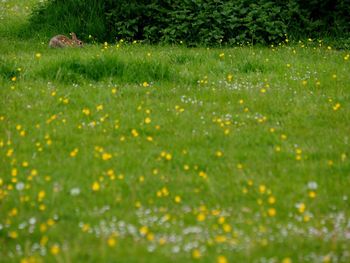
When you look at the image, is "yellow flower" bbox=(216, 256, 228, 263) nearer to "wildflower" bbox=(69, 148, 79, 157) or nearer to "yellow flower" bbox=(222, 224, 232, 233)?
"yellow flower" bbox=(222, 224, 232, 233)

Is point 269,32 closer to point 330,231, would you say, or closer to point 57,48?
point 57,48

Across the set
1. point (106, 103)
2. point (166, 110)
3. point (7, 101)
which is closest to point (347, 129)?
point (166, 110)

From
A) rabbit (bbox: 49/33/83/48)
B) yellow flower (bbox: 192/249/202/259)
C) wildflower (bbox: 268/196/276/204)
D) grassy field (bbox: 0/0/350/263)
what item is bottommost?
rabbit (bbox: 49/33/83/48)

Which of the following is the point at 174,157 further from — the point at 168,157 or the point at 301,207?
the point at 301,207

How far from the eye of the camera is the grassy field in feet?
15.5

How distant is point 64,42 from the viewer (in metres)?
11.8

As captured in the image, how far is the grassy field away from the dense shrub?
Answer: 1.65 m

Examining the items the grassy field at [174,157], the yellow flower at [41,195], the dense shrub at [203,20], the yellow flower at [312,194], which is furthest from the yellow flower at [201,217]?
the dense shrub at [203,20]

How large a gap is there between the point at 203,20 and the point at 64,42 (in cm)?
311

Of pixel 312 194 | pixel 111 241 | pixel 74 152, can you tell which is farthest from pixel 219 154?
pixel 111 241


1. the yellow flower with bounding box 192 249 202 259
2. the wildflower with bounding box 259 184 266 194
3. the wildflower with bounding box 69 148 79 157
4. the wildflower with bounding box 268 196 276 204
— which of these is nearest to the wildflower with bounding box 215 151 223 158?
the wildflower with bounding box 259 184 266 194

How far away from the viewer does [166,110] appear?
790cm

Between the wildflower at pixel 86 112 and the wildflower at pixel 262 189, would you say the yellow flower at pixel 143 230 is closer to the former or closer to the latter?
the wildflower at pixel 262 189

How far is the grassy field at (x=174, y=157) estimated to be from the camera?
15.5 feet
